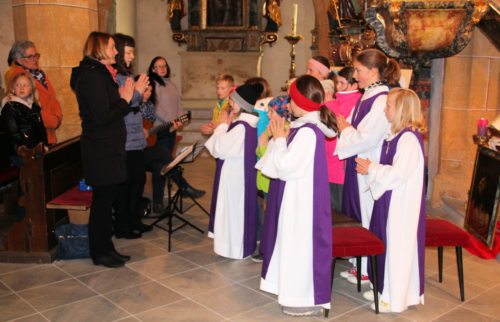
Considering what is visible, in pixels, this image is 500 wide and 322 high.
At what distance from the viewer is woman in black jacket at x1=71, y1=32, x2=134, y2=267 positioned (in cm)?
421

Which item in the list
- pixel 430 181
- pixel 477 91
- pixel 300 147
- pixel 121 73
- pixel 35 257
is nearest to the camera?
pixel 300 147

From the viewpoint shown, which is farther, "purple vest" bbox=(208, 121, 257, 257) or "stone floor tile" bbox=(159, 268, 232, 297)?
"purple vest" bbox=(208, 121, 257, 257)

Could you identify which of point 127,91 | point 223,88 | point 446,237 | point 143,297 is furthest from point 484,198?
point 127,91

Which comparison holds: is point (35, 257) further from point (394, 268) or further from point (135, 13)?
point (135, 13)

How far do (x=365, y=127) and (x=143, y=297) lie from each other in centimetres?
197

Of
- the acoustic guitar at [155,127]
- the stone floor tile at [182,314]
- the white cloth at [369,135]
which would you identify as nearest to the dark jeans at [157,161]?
the acoustic guitar at [155,127]

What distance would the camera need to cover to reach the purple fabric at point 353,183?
165 inches

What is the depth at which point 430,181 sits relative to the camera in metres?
6.47

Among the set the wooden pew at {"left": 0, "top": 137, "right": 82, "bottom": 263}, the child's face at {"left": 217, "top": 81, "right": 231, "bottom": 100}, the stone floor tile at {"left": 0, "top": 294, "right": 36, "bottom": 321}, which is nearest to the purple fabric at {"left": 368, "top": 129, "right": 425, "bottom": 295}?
the child's face at {"left": 217, "top": 81, "right": 231, "bottom": 100}

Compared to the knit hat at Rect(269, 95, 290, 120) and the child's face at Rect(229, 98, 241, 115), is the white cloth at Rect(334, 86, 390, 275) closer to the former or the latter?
the knit hat at Rect(269, 95, 290, 120)

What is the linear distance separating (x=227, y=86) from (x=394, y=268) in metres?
2.45

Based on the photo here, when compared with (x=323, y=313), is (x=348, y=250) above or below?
above

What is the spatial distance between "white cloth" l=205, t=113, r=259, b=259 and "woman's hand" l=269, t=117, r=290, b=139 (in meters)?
1.01

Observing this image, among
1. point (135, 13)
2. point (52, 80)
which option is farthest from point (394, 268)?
point (135, 13)
